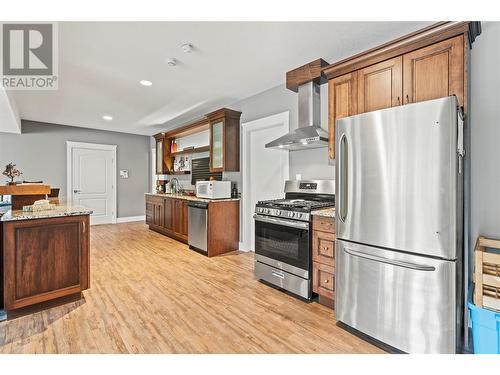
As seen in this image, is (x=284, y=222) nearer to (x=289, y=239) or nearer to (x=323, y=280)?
(x=289, y=239)

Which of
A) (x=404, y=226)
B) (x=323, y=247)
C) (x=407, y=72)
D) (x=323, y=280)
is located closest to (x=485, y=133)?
(x=407, y=72)

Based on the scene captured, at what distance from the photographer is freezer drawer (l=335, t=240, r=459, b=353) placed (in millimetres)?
1587

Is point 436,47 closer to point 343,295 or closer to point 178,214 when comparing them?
point 343,295

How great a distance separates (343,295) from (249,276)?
1.40m

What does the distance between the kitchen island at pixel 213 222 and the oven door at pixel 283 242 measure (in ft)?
3.93

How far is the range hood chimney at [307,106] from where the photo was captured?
291 cm

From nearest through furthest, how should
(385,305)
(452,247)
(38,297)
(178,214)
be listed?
(452,247) < (385,305) < (38,297) < (178,214)

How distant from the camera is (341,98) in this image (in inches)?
102

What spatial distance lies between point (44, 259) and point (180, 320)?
135 cm

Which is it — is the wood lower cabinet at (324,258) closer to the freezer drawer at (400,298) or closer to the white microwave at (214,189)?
the freezer drawer at (400,298)
